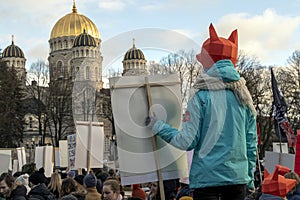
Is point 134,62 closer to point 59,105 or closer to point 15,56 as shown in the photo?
point 59,105

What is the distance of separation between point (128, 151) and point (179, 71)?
0.98 m

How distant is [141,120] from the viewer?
16.3 ft

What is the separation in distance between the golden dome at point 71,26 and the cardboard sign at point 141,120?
78.1 metres

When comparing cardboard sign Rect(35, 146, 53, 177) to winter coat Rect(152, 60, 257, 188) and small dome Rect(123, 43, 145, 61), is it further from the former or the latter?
winter coat Rect(152, 60, 257, 188)

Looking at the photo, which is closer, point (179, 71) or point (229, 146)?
point (229, 146)

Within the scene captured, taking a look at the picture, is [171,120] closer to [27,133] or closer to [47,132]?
[47,132]

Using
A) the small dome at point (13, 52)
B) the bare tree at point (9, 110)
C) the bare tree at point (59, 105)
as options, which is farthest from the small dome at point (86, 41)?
the small dome at point (13, 52)

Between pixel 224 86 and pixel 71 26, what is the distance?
8079 cm

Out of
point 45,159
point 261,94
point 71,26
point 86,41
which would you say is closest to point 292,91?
point 261,94

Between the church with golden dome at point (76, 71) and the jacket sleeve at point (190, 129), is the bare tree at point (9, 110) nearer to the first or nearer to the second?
the church with golden dome at point (76, 71)

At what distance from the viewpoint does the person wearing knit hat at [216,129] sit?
14.9ft

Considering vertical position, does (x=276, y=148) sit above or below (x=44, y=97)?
below

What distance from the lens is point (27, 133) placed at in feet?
224

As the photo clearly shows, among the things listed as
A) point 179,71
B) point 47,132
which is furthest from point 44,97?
point 179,71
